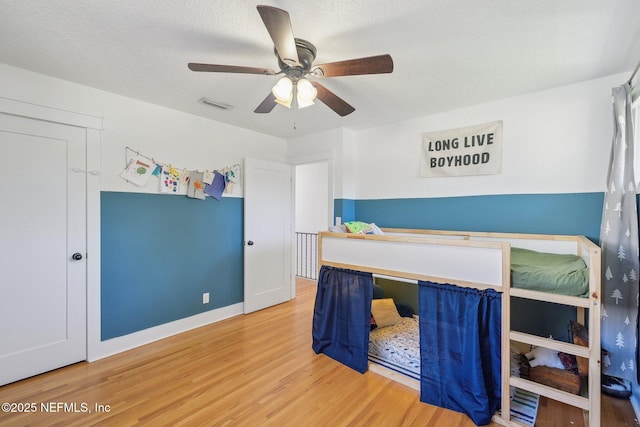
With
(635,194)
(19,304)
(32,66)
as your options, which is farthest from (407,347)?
(32,66)

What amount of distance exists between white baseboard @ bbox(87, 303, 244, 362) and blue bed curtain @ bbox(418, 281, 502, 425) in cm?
241

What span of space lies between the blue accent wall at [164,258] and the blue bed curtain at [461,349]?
2432 mm

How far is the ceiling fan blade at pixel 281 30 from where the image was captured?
1.20m

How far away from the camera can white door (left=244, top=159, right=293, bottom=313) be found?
3654 mm

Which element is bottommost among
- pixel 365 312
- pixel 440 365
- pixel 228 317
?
pixel 228 317

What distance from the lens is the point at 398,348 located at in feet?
8.52

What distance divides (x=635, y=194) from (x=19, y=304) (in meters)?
4.62

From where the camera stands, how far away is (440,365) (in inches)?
77.2

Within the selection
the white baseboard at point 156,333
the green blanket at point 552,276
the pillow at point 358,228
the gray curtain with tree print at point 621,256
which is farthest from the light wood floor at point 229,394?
the pillow at point 358,228

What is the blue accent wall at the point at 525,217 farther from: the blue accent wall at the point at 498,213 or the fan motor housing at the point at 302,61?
the fan motor housing at the point at 302,61

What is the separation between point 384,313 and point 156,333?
7.89 ft

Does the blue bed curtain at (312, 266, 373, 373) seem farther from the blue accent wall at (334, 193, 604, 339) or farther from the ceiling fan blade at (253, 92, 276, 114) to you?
the ceiling fan blade at (253, 92, 276, 114)

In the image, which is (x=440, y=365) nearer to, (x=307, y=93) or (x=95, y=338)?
(x=307, y=93)

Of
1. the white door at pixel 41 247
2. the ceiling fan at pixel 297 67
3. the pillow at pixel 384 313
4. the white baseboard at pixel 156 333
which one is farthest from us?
the pillow at pixel 384 313
